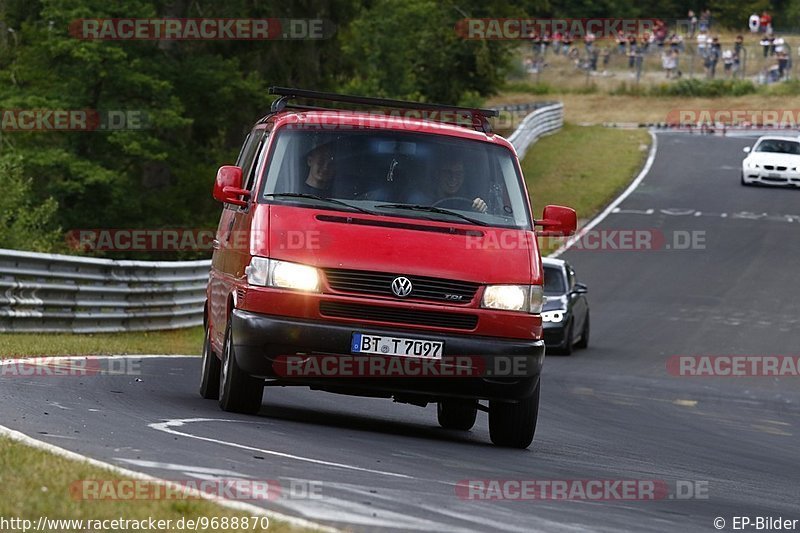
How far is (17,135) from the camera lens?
142 ft

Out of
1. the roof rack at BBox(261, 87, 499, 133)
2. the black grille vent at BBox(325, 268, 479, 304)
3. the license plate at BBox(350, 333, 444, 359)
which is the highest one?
the roof rack at BBox(261, 87, 499, 133)

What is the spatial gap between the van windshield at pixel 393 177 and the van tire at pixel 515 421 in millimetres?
1202

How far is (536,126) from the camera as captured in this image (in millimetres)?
55781

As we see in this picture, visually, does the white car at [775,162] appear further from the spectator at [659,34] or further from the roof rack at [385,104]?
the spectator at [659,34]

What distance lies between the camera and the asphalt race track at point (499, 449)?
7156mm

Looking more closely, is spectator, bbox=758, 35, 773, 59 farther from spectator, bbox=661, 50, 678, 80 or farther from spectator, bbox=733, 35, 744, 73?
spectator, bbox=661, 50, 678, 80

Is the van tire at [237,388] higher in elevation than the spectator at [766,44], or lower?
lower

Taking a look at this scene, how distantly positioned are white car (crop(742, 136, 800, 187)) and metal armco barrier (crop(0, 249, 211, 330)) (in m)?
25.9

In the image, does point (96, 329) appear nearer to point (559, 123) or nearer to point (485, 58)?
point (485, 58)

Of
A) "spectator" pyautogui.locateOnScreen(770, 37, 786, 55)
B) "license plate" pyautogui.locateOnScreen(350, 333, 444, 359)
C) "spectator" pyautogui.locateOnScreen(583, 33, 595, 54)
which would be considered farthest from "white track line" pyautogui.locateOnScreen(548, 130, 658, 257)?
"spectator" pyautogui.locateOnScreen(583, 33, 595, 54)

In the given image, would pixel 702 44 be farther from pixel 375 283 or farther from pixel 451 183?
pixel 375 283

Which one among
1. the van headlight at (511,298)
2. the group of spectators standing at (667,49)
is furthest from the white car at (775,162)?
the van headlight at (511,298)

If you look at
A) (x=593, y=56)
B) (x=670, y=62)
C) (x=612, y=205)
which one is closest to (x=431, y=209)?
(x=612, y=205)

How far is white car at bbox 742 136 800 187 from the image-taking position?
46688mm
